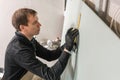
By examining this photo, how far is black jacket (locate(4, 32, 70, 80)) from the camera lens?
5.65 ft

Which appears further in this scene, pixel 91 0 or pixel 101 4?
pixel 91 0

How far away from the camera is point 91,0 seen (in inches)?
61.6

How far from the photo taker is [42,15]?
10.6 feet

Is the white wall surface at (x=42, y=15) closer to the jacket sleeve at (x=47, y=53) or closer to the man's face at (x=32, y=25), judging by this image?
the jacket sleeve at (x=47, y=53)

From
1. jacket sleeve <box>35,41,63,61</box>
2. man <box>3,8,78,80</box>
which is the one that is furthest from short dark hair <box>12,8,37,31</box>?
jacket sleeve <box>35,41,63,61</box>

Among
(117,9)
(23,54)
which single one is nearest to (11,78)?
(23,54)

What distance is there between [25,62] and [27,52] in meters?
0.08

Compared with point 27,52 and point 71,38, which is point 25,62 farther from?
point 71,38

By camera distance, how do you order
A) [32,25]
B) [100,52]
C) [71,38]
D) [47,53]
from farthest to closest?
[47,53]
[32,25]
[71,38]
[100,52]

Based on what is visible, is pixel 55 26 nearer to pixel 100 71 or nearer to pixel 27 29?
pixel 27 29

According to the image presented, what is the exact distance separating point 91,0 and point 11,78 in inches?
38.9

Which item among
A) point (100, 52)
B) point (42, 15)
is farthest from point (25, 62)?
point (42, 15)

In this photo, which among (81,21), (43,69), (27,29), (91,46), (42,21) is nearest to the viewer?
(91,46)

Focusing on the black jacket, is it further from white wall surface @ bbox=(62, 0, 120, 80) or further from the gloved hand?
white wall surface @ bbox=(62, 0, 120, 80)
